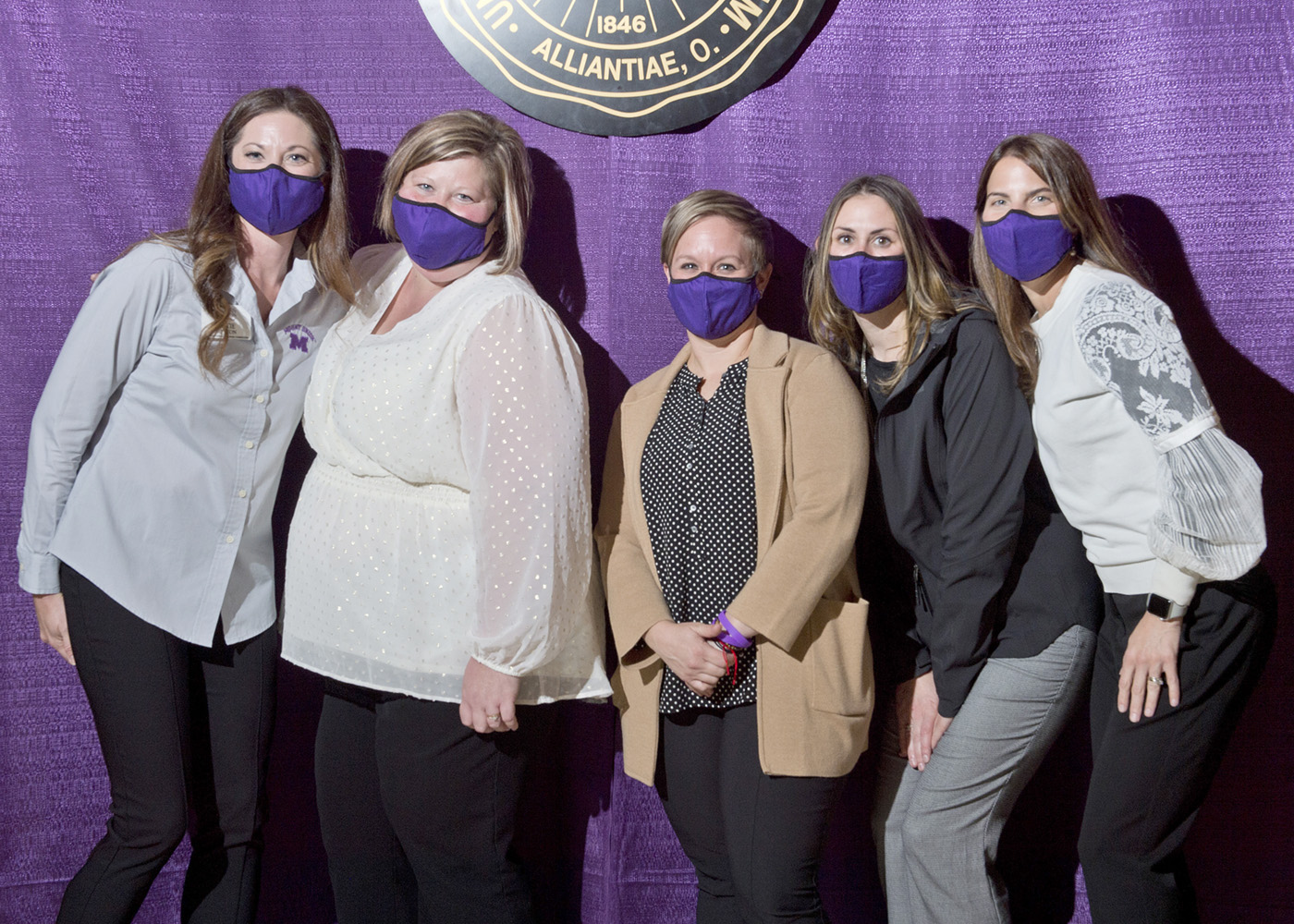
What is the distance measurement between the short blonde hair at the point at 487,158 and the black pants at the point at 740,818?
959 mm

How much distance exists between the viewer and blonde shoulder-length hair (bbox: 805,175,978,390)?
1.86 metres

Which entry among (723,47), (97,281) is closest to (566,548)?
(97,281)

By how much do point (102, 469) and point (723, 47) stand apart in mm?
1545

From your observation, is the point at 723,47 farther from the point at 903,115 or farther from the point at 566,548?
the point at 566,548

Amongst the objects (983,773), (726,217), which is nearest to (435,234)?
(726,217)

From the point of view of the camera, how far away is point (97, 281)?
1.87m

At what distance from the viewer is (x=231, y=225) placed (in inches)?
76.4

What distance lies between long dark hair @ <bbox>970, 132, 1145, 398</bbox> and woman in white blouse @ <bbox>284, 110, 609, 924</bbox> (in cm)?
83

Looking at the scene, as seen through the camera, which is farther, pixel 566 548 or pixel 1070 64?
pixel 1070 64

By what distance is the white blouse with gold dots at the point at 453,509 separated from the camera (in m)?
1.69

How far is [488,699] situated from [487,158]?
101cm

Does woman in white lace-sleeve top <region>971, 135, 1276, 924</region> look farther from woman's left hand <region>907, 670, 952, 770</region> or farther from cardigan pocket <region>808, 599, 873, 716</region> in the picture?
cardigan pocket <region>808, 599, 873, 716</region>

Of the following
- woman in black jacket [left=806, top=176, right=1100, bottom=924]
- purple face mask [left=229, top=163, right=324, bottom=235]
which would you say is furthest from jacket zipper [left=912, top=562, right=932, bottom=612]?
purple face mask [left=229, top=163, right=324, bottom=235]

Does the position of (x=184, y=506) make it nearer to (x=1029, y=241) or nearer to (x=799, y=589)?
(x=799, y=589)
